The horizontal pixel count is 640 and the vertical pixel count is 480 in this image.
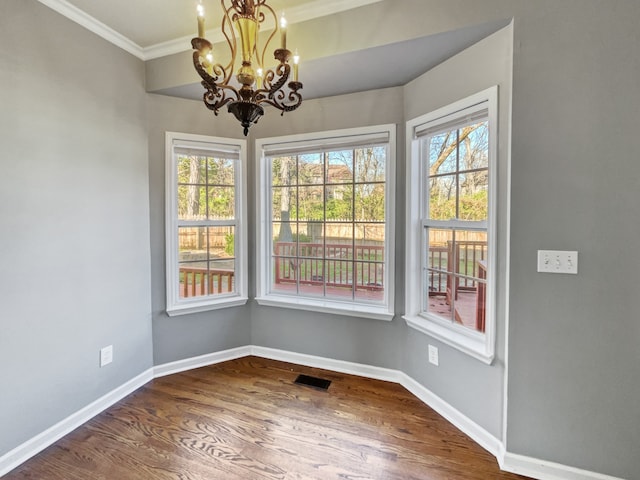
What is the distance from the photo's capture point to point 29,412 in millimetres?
1729

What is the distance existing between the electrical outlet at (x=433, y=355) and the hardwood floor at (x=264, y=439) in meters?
0.33

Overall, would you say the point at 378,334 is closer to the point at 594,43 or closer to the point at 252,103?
the point at 252,103

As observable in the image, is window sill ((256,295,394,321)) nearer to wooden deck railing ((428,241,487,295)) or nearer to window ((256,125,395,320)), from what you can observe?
window ((256,125,395,320))

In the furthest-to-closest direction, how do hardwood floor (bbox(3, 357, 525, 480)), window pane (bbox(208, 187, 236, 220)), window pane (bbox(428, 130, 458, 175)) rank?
window pane (bbox(208, 187, 236, 220)) < window pane (bbox(428, 130, 458, 175)) < hardwood floor (bbox(3, 357, 525, 480))

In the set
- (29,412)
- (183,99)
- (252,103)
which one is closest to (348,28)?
(252,103)

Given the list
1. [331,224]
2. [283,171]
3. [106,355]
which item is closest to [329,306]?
[331,224]

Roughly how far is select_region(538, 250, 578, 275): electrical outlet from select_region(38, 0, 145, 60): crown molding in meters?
3.08

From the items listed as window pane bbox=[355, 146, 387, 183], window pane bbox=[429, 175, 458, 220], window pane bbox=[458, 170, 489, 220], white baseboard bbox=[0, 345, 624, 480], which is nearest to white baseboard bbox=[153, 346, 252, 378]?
white baseboard bbox=[0, 345, 624, 480]

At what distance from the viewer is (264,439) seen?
1.84m

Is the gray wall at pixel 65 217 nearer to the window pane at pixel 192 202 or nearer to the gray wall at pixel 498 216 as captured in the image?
the window pane at pixel 192 202

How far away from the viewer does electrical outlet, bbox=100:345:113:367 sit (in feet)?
7.07

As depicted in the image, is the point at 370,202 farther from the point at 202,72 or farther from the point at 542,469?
the point at 542,469

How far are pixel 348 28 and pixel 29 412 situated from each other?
9.75 ft

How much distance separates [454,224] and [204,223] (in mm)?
2090
